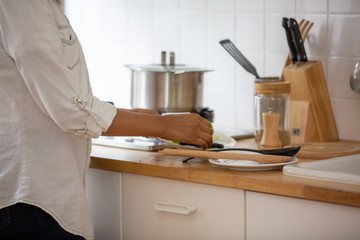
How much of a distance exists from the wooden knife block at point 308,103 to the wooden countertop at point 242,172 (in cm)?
9

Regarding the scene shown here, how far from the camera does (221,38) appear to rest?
2023 mm

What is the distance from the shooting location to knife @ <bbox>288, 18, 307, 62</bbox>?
1.69 meters

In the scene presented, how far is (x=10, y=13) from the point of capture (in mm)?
1153

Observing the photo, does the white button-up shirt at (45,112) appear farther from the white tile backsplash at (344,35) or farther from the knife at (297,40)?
the white tile backsplash at (344,35)

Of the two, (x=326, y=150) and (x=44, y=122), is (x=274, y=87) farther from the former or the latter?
(x=44, y=122)

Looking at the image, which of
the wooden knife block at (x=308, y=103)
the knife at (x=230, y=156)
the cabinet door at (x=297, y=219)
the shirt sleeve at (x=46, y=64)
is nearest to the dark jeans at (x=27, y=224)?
the shirt sleeve at (x=46, y=64)

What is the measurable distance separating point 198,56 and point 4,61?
1.02m

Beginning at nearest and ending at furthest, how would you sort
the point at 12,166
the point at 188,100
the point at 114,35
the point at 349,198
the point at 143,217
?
the point at 349,198, the point at 12,166, the point at 143,217, the point at 188,100, the point at 114,35

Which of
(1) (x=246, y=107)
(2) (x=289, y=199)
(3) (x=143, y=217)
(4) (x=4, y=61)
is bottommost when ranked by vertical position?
(3) (x=143, y=217)

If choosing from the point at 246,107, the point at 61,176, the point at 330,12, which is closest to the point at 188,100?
the point at 246,107

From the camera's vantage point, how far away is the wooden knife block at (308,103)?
1.70m

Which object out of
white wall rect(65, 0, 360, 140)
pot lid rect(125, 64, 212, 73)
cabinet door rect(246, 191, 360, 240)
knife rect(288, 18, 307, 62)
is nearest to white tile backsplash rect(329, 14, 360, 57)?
white wall rect(65, 0, 360, 140)

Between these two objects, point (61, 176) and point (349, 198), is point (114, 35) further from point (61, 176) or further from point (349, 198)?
point (349, 198)

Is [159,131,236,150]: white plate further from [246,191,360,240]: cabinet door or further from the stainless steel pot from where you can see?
[246,191,360,240]: cabinet door
